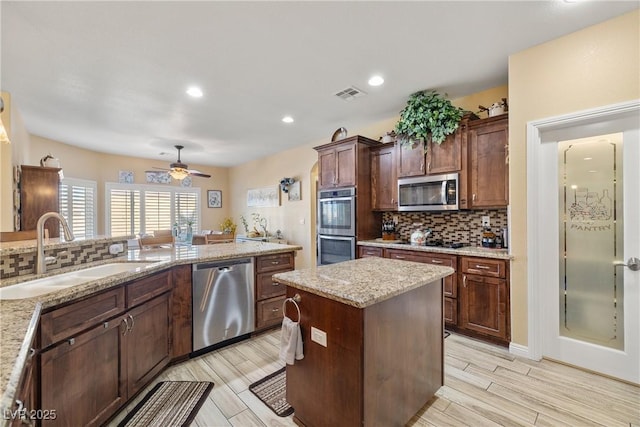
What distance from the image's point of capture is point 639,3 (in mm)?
2018

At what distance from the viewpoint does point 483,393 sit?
82.2 inches

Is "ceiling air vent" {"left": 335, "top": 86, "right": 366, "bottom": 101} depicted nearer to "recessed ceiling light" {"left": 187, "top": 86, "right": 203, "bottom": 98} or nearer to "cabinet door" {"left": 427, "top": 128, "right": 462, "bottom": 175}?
"cabinet door" {"left": 427, "top": 128, "right": 462, "bottom": 175}

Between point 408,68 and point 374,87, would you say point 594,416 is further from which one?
point 374,87

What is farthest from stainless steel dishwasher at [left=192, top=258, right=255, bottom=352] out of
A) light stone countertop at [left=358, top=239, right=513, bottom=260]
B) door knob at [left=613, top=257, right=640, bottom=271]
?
door knob at [left=613, top=257, right=640, bottom=271]

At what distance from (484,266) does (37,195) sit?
552cm

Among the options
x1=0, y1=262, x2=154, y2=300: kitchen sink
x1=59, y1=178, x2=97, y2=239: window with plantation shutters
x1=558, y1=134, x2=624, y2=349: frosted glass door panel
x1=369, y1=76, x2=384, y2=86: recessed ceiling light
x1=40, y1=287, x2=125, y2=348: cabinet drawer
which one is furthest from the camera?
x1=59, y1=178, x2=97, y2=239: window with plantation shutters

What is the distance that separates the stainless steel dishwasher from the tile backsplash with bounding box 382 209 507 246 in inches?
92.4

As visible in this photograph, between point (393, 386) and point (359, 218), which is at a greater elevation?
point (359, 218)

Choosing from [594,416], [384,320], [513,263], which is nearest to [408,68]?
[513,263]

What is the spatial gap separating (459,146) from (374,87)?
119 centimetres

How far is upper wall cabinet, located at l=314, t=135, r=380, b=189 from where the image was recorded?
160 inches

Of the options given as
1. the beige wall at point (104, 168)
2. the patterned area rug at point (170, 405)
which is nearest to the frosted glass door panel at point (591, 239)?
the patterned area rug at point (170, 405)

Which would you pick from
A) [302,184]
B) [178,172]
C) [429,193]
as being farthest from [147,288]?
[302,184]

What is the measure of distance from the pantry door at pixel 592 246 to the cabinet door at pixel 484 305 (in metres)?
0.32
